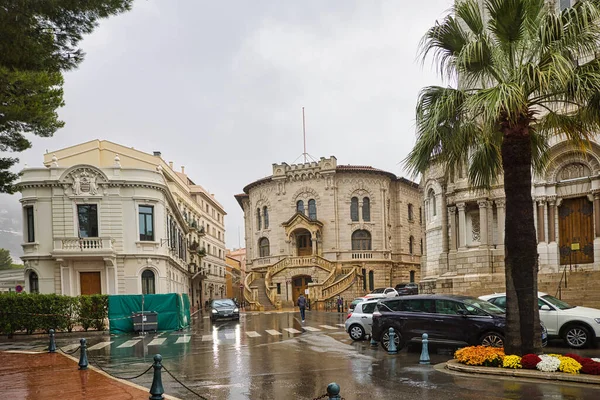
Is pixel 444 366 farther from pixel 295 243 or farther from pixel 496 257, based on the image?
pixel 295 243

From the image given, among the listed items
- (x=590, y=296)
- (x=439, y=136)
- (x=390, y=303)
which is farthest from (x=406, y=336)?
(x=590, y=296)

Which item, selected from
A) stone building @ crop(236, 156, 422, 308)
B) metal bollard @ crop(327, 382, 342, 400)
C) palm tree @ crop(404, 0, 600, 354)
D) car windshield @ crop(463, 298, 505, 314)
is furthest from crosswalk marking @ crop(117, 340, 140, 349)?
stone building @ crop(236, 156, 422, 308)

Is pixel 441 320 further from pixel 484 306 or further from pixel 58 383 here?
pixel 58 383

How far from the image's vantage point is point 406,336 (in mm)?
16219

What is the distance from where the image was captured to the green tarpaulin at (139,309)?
27.2 metres

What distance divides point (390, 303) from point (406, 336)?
4.05 feet

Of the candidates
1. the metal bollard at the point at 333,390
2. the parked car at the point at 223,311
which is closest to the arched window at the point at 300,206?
the parked car at the point at 223,311

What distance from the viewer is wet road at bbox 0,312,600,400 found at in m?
10.3

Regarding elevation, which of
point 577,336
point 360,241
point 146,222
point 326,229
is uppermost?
point 146,222

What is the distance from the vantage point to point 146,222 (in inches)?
1470

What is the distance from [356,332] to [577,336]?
7438 mm

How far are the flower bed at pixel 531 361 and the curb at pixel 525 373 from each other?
0.47 ft

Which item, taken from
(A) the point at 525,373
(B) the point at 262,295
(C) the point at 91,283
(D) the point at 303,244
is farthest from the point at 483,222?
(D) the point at 303,244

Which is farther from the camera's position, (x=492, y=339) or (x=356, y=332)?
(x=356, y=332)
